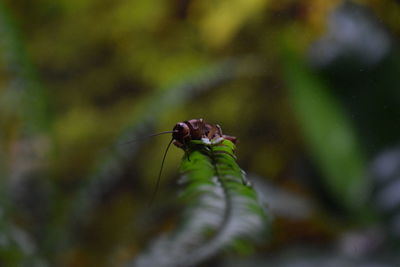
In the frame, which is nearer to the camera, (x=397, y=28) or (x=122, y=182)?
(x=397, y=28)

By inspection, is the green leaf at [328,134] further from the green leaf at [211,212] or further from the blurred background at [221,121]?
the green leaf at [211,212]

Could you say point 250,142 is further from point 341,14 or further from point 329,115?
point 341,14

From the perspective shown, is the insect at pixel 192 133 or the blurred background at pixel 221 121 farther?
the blurred background at pixel 221 121

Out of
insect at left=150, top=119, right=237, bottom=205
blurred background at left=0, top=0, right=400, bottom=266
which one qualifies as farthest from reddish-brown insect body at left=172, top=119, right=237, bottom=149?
blurred background at left=0, top=0, right=400, bottom=266

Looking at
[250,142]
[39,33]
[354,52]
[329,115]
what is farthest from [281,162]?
[39,33]

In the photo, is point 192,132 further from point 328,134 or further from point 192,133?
point 328,134

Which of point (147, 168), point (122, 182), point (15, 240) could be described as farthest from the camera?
point (122, 182)

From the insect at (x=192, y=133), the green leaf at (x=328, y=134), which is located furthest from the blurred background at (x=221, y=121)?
the insect at (x=192, y=133)

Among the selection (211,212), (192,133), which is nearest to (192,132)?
(192,133)
